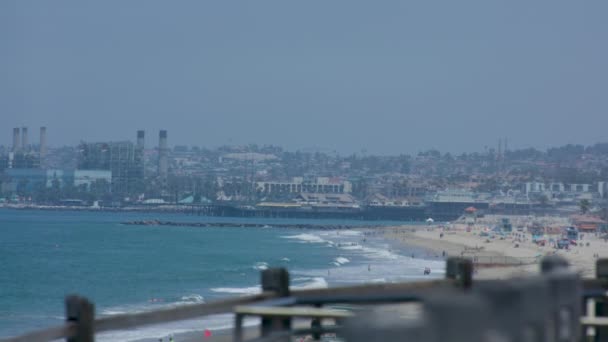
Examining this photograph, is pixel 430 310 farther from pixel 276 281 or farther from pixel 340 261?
pixel 340 261

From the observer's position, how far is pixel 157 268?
6588cm

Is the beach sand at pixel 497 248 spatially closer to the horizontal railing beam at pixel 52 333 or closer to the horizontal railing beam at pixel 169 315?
the horizontal railing beam at pixel 169 315

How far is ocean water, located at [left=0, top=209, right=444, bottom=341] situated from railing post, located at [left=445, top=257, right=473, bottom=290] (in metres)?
20.7

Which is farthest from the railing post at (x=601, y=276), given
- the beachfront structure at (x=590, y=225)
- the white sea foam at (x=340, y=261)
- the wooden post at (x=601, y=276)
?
the beachfront structure at (x=590, y=225)

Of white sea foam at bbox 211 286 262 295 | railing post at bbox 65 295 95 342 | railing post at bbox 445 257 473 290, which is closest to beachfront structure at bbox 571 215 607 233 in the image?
white sea foam at bbox 211 286 262 295

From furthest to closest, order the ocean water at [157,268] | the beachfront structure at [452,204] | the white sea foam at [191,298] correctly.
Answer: the beachfront structure at [452,204]
the white sea foam at [191,298]
the ocean water at [157,268]

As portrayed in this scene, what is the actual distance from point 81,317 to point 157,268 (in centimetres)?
6193

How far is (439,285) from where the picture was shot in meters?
6.25

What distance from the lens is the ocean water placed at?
4089cm

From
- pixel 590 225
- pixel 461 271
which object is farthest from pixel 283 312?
pixel 590 225

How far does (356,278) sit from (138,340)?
83.3 ft

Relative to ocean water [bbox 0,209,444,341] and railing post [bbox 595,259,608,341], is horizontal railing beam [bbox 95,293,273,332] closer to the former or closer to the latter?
railing post [bbox 595,259,608,341]

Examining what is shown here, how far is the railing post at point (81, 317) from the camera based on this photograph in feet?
15.0

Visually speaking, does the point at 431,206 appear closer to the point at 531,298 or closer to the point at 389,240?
the point at 389,240
